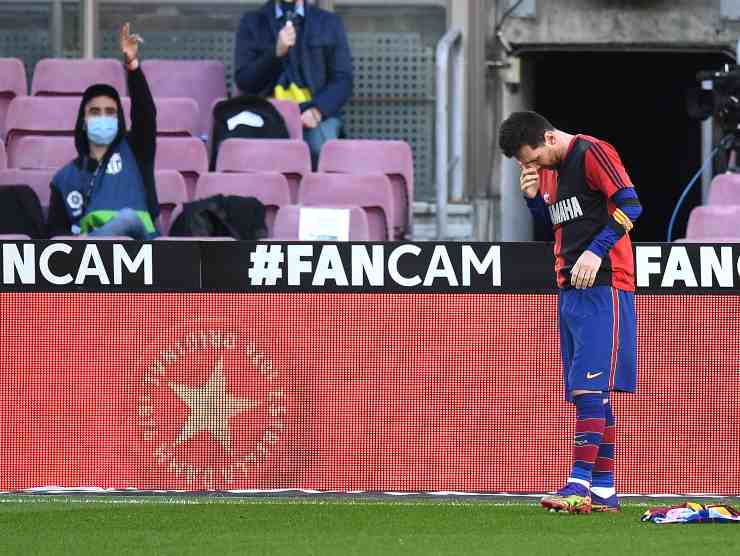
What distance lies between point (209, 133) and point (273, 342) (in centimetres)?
499

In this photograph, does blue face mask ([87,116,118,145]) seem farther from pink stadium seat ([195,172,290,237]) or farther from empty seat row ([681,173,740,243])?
empty seat row ([681,173,740,243])

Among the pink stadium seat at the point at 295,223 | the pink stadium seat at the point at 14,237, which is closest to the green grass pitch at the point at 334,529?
the pink stadium seat at the point at 14,237

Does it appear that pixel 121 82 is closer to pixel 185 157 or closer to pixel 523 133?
pixel 185 157

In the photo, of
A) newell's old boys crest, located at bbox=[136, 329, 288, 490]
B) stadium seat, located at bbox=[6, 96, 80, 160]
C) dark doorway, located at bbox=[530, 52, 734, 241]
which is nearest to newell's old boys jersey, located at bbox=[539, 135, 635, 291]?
newell's old boys crest, located at bbox=[136, 329, 288, 490]

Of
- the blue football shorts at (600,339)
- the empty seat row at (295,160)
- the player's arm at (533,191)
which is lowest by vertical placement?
the blue football shorts at (600,339)

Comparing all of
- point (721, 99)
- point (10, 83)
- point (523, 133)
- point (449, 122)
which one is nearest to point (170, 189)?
point (10, 83)

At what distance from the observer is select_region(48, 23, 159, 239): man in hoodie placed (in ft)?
37.1

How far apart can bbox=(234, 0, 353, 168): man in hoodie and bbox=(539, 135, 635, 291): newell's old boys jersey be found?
19.6 ft

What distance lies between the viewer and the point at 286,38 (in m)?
12.8

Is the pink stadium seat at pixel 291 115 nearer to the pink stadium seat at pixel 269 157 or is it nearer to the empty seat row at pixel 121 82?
the empty seat row at pixel 121 82

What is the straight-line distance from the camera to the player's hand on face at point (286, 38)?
1282cm

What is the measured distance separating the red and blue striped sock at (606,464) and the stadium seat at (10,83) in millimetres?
7397

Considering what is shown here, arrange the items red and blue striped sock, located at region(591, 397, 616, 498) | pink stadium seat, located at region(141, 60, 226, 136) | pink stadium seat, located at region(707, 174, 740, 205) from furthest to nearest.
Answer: pink stadium seat, located at region(141, 60, 226, 136), pink stadium seat, located at region(707, 174, 740, 205), red and blue striped sock, located at region(591, 397, 616, 498)

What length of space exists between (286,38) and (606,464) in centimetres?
622
